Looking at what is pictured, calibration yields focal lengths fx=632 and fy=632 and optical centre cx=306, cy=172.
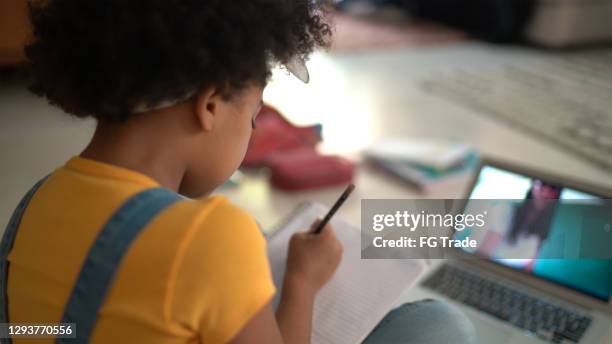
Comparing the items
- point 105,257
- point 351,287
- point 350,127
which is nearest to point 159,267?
point 105,257

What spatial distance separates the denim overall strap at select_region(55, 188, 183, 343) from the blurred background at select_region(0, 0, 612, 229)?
0.67ft

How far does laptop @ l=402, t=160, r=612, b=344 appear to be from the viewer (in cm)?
91

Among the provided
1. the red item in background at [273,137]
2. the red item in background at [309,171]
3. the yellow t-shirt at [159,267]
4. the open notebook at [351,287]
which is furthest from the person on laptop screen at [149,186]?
the red item in background at [273,137]

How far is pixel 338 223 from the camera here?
0.98 meters

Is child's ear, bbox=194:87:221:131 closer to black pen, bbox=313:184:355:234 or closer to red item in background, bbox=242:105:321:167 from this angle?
black pen, bbox=313:184:355:234

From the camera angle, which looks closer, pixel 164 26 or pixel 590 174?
pixel 164 26

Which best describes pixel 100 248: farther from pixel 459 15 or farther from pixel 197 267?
pixel 459 15

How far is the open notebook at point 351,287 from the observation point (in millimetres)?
791

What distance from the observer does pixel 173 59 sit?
530mm

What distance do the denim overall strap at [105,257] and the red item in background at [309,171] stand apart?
89cm

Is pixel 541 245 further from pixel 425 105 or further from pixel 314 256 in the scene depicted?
pixel 425 105

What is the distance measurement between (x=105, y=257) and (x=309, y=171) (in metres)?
0.93

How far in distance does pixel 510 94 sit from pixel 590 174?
2.48 ft

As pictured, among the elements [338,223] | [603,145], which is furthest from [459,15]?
[338,223]
